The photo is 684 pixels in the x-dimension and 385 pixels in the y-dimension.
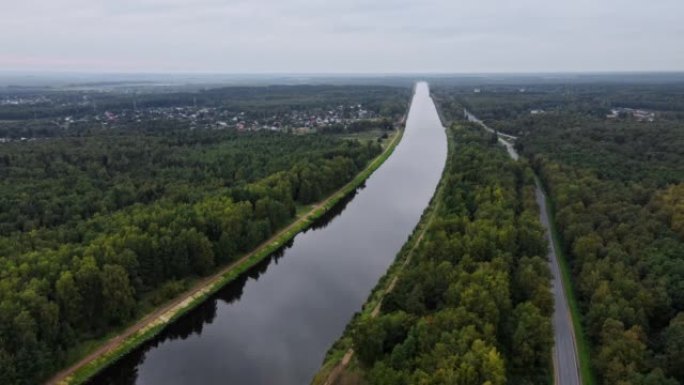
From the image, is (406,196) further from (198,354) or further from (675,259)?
(198,354)

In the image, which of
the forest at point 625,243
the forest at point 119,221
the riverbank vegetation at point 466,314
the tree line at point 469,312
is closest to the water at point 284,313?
the riverbank vegetation at point 466,314

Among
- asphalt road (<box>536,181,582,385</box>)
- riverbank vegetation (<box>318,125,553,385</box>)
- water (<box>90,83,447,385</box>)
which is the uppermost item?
riverbank vegetation (<box>318,125,553,385</box>)

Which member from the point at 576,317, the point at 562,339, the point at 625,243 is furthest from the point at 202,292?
the point at 625,243

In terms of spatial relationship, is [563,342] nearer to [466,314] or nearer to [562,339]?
[562,339]

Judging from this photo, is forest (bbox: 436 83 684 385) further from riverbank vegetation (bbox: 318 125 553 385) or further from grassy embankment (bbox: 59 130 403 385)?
grassy embankment (bbox: 59 130 403 385)

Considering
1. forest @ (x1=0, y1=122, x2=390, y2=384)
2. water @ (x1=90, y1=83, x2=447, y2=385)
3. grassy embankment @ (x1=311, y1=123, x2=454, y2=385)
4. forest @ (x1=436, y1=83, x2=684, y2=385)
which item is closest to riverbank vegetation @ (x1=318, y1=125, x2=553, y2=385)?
grassy embankment @ (x1=311, y1=123, x2=454, y2=385)

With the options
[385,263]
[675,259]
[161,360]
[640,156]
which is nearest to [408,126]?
[640,156]
